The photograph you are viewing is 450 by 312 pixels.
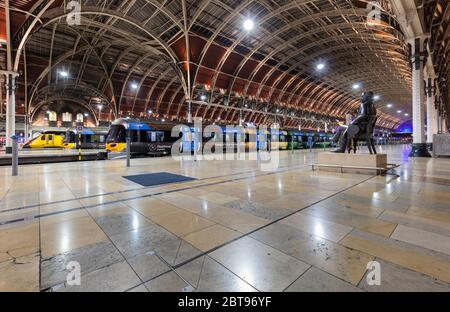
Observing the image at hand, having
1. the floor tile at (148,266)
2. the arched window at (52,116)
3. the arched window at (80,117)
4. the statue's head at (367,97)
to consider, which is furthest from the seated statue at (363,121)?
the arched window at (52,116)

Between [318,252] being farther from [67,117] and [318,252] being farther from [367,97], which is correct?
[67,117]

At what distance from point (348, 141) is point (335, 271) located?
26.2ft

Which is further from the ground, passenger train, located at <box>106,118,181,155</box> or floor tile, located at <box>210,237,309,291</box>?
passenger train, located at <box>106,118,181,155</box>

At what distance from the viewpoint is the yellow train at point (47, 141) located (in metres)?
27.6

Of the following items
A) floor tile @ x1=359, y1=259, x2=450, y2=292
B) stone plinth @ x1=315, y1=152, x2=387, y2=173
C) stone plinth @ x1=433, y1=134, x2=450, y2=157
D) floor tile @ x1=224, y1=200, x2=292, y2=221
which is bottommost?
floor tile @ x1=359, y1=259, x2=450, y2=292

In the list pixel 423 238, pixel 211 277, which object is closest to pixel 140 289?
pixel 211 277

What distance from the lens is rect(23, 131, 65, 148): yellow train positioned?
2762cm

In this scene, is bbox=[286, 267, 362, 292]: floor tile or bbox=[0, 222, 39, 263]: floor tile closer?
bbox=[286, 267, 362, 292]: floor tile

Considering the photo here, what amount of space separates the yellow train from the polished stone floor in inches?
1175

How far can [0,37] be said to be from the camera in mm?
15328

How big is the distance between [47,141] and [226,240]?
35059mm

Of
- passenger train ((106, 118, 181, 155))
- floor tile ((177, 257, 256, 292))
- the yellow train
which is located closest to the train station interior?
floor tile ((177, 257, 256, 292))

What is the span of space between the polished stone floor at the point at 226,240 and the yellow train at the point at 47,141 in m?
29.8

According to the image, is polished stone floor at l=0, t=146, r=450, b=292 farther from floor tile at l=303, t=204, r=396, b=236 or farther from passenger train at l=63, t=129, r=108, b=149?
passenger train at l=63, t=129, r=108, b=149
